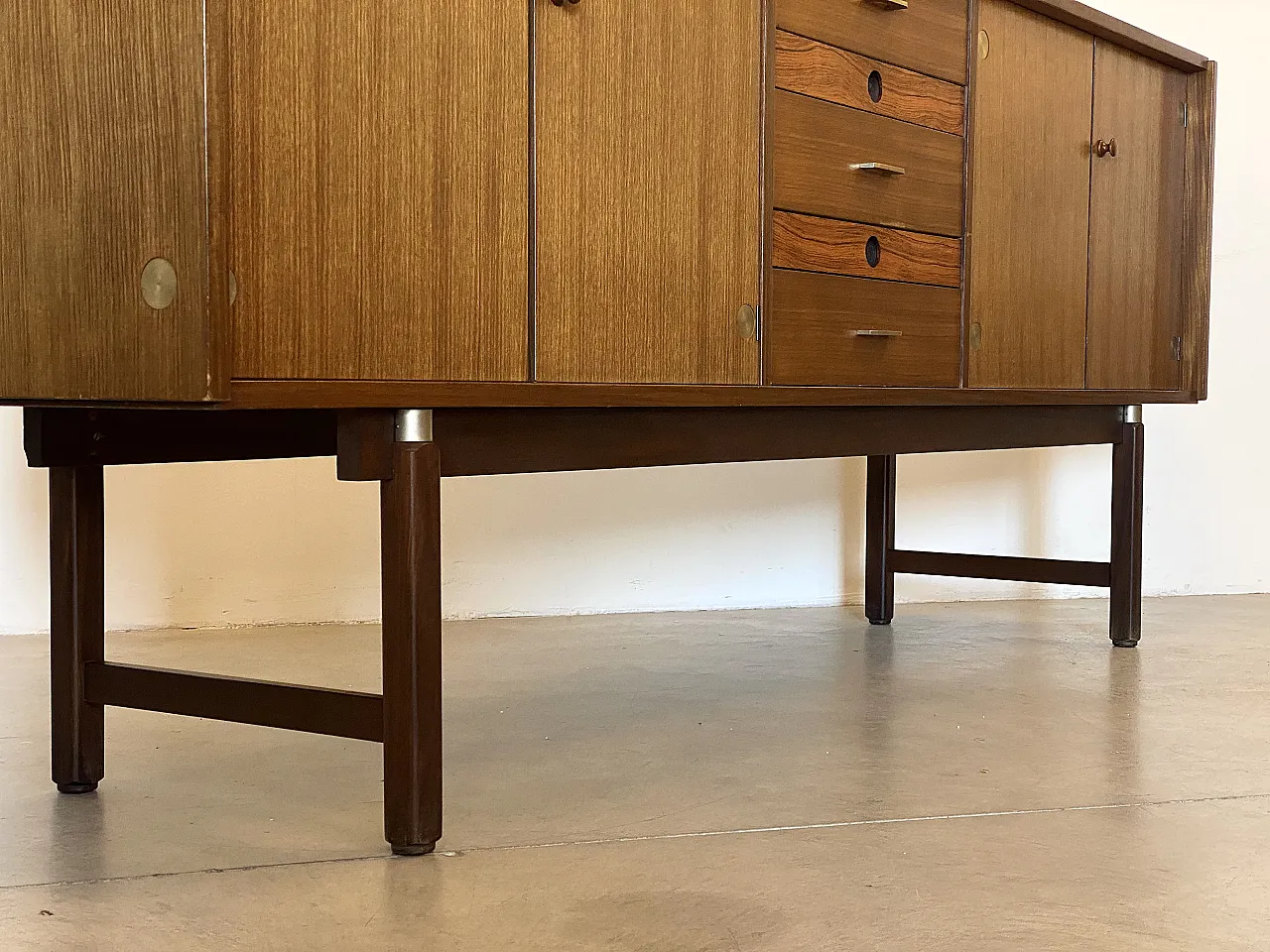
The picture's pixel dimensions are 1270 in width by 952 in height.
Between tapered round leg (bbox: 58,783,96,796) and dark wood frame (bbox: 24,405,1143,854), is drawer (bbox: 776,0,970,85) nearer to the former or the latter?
dark wood frame (bbox: 24,405,1143,854)

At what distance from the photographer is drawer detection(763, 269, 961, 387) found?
7.18 ft

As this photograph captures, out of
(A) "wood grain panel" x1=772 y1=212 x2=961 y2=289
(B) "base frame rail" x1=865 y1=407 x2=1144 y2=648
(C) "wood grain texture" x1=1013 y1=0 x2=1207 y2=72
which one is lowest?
(B) "base frame rail" x1=865 y1=407 x2=1144 y2=648

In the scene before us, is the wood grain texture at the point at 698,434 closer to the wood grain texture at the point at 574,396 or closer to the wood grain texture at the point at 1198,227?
the wood grain texture at the point at 574,396

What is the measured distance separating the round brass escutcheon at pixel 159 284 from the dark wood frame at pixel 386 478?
260 mm

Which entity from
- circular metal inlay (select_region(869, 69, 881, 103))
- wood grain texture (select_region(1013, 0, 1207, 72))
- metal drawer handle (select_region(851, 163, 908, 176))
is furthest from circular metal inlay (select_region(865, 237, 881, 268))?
wood grain texture (select_region(1013, 0, 1207, 72))

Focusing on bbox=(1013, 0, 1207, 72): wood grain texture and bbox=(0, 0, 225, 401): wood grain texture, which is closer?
bbox=(0, 0, 225, 401): wood grain texture

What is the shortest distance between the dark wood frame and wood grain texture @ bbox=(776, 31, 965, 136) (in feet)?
1.59

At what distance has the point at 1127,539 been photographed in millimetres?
3363

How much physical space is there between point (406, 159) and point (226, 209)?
9.8 inches

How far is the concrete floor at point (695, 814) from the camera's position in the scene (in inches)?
58.7

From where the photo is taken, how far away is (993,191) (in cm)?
Result: 269

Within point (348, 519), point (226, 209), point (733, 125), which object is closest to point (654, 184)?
point (733, 125)

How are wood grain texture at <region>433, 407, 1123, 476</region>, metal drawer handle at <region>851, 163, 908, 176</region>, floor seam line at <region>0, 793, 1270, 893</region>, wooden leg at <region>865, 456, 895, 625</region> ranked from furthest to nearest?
wooden leg at <region>865, 456, 895, 625</region>
metal drawer handle at <region>851, 163, 908, 176</region>
wood grain texture at <region>433, 407, 1123, 476</region>
floor seam line at <region>0, 793, 1270, 893</region>

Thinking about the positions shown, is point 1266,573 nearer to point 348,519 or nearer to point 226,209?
point 348,519
